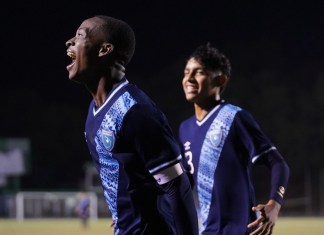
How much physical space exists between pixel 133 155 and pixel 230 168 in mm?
2088

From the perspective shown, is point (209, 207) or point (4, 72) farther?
point (4, 72)

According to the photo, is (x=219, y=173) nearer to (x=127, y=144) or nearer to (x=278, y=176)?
(x=278, y=176)

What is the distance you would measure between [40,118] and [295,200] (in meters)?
24.9

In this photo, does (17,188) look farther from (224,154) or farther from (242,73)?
(224,154)

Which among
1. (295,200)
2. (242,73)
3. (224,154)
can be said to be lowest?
(295,200)

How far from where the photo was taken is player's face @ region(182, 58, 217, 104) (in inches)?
248

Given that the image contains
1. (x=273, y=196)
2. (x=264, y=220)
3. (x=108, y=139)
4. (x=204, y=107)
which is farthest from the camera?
(x=204, y=107)

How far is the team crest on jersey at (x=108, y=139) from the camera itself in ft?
12.5

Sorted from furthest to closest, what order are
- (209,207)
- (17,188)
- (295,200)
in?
(295,200) < (17,188) < (209,207)

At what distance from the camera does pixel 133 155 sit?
3.79 m

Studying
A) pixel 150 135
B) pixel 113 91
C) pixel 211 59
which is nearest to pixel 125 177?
pixel 150 135

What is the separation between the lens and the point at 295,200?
5303 centimetres

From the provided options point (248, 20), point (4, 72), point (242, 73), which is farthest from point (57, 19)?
point (242, 73)

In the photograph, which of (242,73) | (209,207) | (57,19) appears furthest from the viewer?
Result: (57,19)
